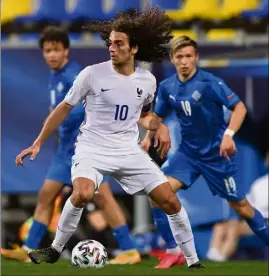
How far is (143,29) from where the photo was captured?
10812 millimetres

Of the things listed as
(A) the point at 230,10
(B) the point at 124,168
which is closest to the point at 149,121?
(B) the point at 124,168

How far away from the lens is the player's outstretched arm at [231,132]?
11.6 m

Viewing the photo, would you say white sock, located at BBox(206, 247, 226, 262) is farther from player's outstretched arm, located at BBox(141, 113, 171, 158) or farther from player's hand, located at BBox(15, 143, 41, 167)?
player's hand, located at BBox(15, 143, 41, 167)

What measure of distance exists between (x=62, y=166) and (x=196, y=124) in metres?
1.30

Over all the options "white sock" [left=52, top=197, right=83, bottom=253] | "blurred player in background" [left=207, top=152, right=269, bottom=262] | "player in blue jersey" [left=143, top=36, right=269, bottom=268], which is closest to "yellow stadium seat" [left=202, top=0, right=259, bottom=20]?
"blurred player in background" [left=207, top=152, right=269, bottom=262]

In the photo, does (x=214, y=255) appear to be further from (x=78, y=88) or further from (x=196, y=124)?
(x=78, y=88)

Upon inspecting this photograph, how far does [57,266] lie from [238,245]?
139 inches

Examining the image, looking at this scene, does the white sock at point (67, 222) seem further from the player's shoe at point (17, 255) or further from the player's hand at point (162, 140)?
the player's shoe at point (17, 255)

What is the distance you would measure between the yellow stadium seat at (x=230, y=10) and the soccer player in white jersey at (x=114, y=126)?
6.25 m

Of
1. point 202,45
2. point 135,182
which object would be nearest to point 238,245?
point 202,45

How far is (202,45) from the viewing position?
15797 millimetres

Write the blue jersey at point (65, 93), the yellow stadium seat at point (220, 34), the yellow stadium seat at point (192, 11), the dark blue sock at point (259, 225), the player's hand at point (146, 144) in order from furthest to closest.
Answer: the yellow stadium seat at point (220, 34) → the yellow stadium seat at point (192, 11) → the dark blue sock at point (259, 225) → the blue jersey at point (65, 93) → the player's hand at point (146, 144)

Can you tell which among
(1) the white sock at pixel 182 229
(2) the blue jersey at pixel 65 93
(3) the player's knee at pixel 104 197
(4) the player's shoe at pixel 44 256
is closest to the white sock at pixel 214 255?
(3) the player's knee at pixel 104 197

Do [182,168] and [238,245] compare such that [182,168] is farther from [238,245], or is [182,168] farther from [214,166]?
[238,245]
